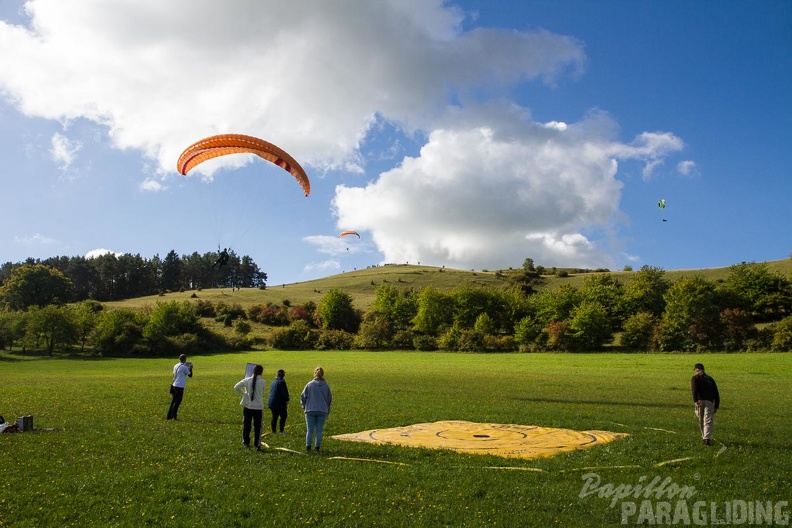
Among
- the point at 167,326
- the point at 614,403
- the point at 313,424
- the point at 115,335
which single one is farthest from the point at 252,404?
the point at 167,326

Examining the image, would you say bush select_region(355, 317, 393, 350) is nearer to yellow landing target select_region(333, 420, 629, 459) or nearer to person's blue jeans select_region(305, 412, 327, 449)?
yellow landing target select_region(333, 420, 629, 459)

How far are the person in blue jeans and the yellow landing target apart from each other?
6.73 feet

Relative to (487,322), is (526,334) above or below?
below

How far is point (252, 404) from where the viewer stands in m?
14.8

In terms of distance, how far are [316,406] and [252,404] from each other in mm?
1773

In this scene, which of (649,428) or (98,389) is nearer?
(649,428)

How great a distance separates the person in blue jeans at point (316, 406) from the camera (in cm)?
1441

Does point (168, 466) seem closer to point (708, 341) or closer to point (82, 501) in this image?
point (82, 501)

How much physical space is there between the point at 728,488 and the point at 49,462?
14427 mm

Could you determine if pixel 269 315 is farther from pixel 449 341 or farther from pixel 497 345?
pixel 497 345

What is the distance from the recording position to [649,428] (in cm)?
1820

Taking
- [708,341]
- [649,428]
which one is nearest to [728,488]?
[649,428]

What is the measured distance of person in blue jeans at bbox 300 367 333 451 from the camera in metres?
14.4

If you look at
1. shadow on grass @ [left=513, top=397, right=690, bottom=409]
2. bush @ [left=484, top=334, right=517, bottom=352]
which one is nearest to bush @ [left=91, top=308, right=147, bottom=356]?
bush @ [left=484, top=334, right=517, bottom=352]
